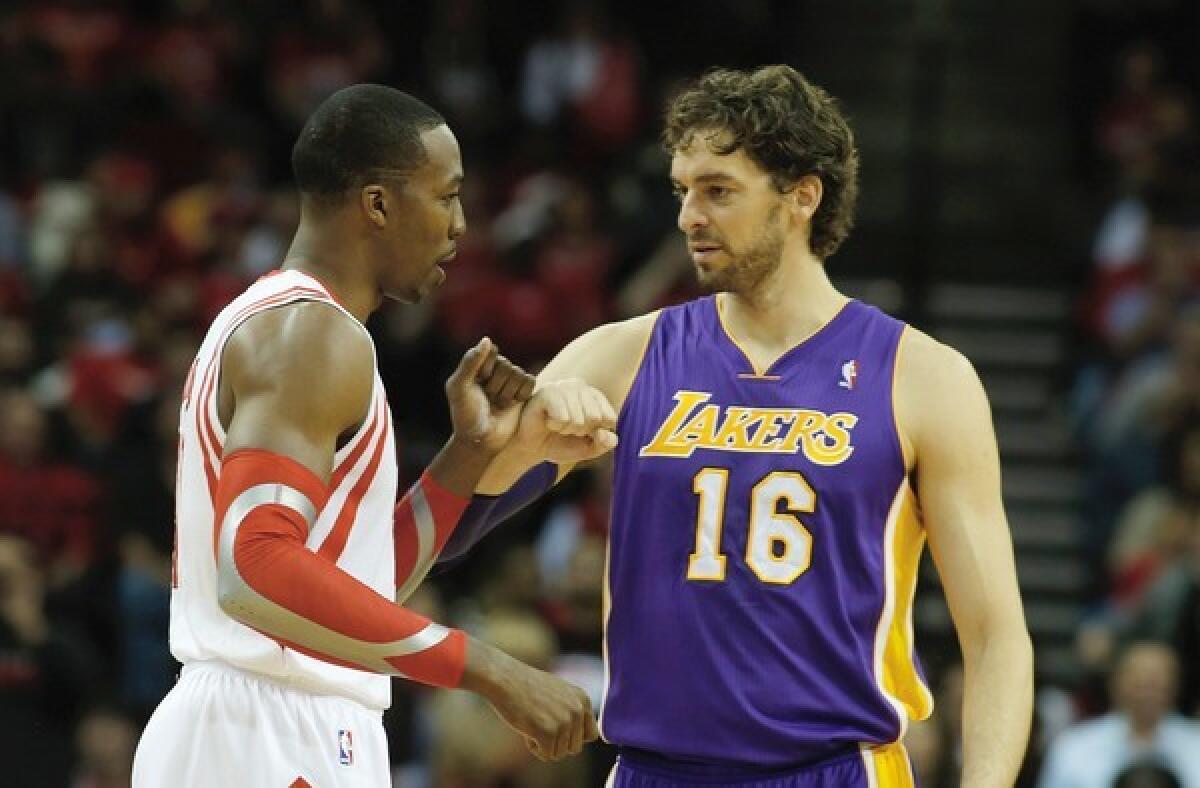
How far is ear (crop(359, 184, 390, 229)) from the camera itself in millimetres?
5301

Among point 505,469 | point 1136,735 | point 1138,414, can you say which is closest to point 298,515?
point 505,469

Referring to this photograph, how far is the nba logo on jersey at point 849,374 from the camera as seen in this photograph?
5781 millimetres

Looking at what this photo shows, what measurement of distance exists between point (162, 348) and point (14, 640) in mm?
3678

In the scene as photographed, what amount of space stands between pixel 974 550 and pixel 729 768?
0.86 m

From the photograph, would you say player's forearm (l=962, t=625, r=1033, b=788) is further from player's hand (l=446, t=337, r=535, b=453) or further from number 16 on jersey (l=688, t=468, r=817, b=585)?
player's hand (l=446, t=337, r=535, b=453)

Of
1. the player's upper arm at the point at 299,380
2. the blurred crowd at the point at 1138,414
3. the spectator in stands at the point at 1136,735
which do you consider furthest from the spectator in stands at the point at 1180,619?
the player's upper arm at the point at 299,380

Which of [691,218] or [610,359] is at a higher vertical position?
[691,218]

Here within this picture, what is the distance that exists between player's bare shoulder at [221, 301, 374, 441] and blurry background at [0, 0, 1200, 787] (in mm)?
5518

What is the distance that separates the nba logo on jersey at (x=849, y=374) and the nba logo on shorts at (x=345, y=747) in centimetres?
164

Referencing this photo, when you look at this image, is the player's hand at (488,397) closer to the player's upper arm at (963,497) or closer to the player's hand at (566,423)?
the player's hand at (566,423)

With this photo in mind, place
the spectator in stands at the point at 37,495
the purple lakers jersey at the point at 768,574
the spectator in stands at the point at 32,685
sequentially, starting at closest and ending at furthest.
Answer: the purple lakers jersey at the point at 768,574 → the spectator in stands at the point at 32,685 → the spectator in stands at the point at 37,495

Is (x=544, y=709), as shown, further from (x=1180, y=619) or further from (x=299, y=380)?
(x=1180, y=619)

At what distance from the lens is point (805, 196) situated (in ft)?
19.9

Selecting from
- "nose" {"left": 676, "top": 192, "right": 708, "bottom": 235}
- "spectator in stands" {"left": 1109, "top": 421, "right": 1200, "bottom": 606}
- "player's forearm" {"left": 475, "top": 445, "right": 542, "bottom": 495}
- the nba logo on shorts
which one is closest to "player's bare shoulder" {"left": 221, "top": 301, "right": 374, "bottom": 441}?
the nba logo on shorts
